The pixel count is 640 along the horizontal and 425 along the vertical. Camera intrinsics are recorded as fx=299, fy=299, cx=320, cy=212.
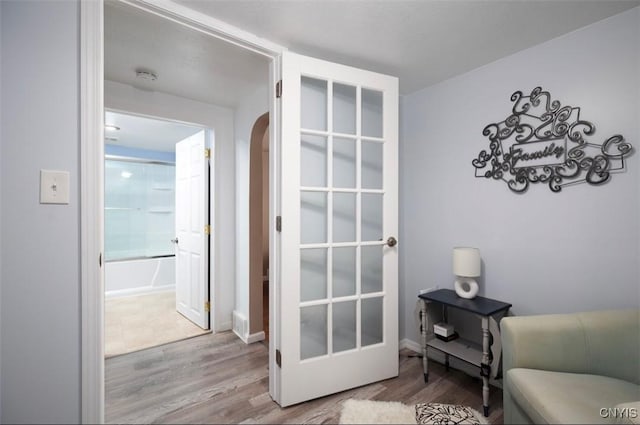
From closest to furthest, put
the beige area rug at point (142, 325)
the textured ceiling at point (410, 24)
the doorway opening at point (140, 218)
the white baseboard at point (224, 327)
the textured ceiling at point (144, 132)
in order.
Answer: the textured ceiling at point (410, 24)
the beige area rug at point (142, 325)
the white baseboard at point (224, 327)
the textured ceiling at point (144, 132)
the doorway opening at point (140, 218)

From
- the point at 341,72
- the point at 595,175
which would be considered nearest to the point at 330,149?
the point at 341,72

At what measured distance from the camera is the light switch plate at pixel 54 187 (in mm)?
1170

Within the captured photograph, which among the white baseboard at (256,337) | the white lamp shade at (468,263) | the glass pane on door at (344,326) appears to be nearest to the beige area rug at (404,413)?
the glass pane on door at (344,326)

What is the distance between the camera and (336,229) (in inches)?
81.0

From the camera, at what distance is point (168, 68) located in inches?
90.0

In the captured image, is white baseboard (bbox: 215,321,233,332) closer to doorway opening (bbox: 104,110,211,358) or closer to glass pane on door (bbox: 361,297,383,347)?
doorway opening (bbox: 104,110,211,358)

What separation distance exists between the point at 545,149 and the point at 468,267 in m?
0.89

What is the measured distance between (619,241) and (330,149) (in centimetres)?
171

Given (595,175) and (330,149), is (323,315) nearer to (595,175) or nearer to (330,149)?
(330,149)

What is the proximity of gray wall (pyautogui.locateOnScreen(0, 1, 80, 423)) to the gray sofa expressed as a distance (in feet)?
6.44

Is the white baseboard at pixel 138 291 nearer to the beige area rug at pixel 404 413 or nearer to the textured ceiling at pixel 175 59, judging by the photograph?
the textured ceiling at pixel 175 59

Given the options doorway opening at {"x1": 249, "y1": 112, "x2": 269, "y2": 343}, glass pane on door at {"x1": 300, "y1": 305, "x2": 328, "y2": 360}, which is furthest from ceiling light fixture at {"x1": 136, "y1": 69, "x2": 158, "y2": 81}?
glass pane on door at {"x1": 300, "y1": 305, "x2": 328, "y2": 360}

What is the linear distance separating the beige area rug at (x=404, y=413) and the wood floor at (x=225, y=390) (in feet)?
0.22

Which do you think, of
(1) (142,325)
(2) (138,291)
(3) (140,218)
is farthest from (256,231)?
(3) (140,218)
